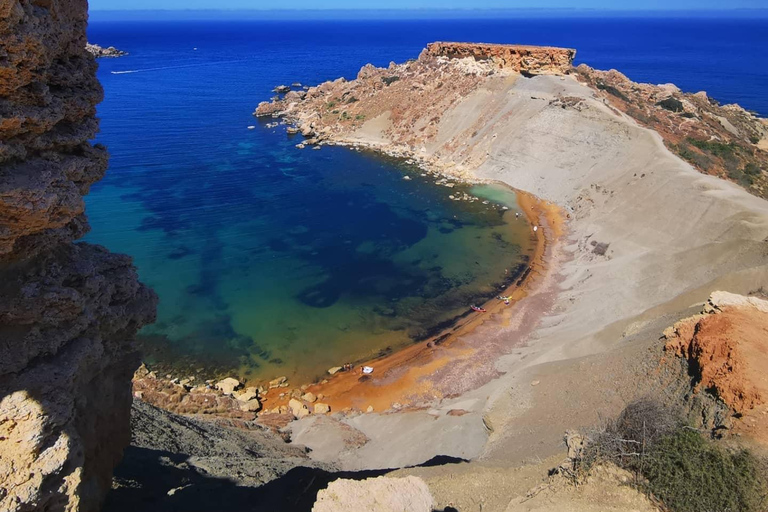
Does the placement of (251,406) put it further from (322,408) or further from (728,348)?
(728,348)

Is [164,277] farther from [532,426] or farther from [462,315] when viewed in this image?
[532,426]

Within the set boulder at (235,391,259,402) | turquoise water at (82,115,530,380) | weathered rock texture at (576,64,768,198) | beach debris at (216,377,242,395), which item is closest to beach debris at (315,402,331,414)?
turquoise water at (82,115,530,380)

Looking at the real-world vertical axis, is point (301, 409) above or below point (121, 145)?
below

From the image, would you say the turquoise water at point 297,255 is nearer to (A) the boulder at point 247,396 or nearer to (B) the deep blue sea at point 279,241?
(B) the deep blue sea at point 279,241

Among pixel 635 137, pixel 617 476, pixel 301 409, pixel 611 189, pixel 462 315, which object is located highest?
pixel 635 137

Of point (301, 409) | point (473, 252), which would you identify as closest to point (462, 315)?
point (473, 252)

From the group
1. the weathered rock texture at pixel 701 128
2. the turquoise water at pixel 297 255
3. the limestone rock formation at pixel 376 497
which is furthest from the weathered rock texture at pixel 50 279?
the weathered rock texture at pixel 701 128

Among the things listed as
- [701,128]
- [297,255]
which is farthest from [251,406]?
[701,128]
